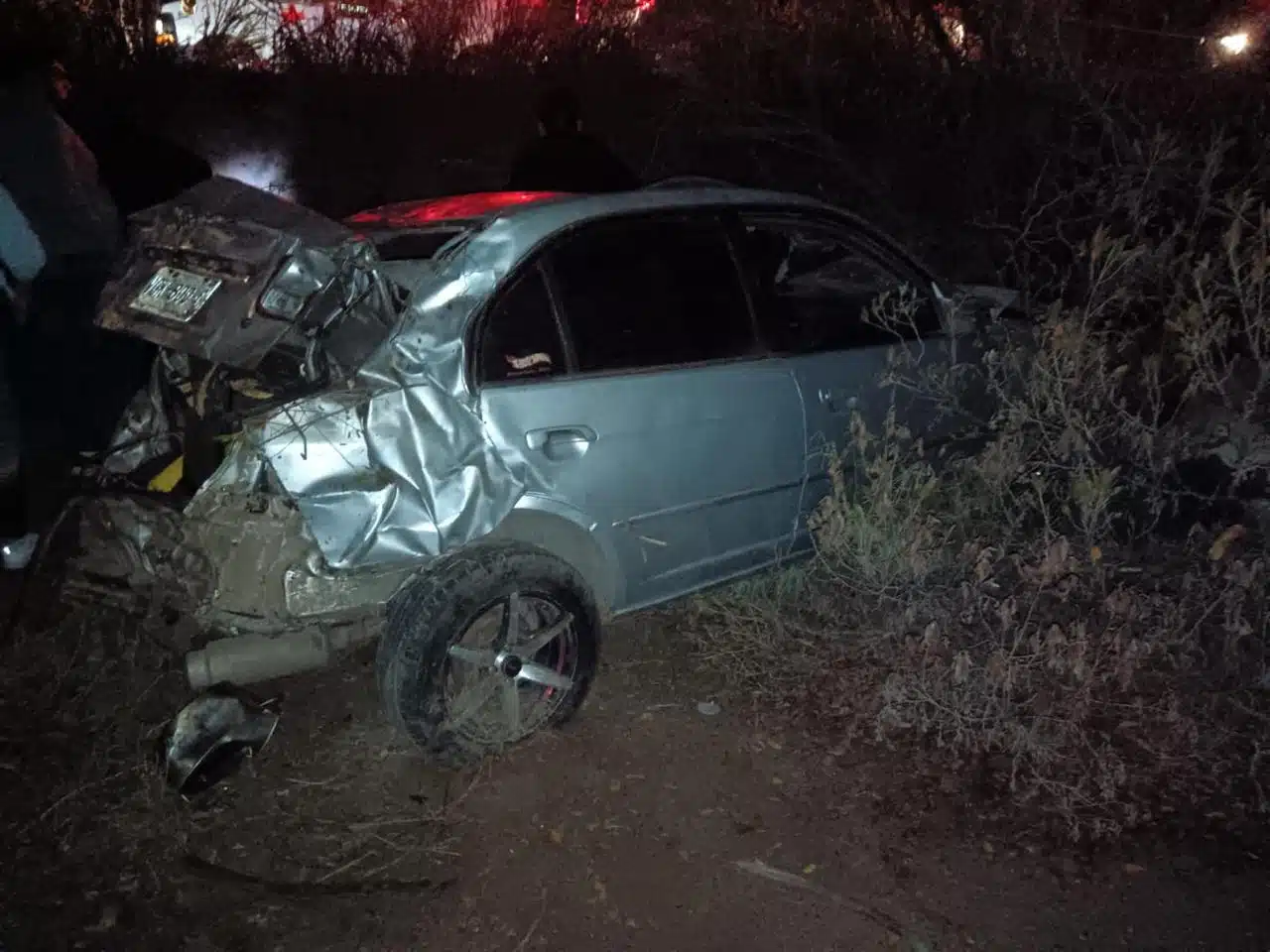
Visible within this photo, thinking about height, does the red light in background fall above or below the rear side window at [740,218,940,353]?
above

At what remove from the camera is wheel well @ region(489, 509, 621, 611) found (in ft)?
11.0

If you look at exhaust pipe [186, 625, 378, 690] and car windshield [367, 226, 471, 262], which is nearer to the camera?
exhaust pipe [186, 625, 378, 690]

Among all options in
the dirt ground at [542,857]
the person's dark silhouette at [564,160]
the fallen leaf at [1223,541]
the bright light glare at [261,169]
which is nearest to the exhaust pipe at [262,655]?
the dirt ground at [542,857]

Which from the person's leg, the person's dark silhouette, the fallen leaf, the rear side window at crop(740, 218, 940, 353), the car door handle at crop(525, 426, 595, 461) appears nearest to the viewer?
the car door handle at crop(525, 426, 595, 461)

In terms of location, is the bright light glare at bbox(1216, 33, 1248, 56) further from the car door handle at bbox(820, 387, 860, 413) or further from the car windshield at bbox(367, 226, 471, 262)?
the car windshield at bbox(367, 226, 471, 262)

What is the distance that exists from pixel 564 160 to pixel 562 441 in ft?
9.94

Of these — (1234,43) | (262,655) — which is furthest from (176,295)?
(1234,43)

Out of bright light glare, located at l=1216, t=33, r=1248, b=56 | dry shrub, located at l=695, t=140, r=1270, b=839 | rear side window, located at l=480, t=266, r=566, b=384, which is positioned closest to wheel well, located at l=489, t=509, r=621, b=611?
rear side window, located at l=480, t=266, r=566, b=384

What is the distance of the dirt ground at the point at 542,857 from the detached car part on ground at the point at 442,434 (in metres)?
0.33

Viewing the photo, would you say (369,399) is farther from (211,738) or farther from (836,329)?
(836,329)

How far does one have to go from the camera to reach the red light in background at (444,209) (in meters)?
3.61

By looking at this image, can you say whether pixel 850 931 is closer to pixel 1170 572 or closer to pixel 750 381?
pixel 750 381

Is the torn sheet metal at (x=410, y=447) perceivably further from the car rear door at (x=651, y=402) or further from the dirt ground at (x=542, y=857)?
the dirt ground at (x=542, y=857)

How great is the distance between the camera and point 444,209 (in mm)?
3807
